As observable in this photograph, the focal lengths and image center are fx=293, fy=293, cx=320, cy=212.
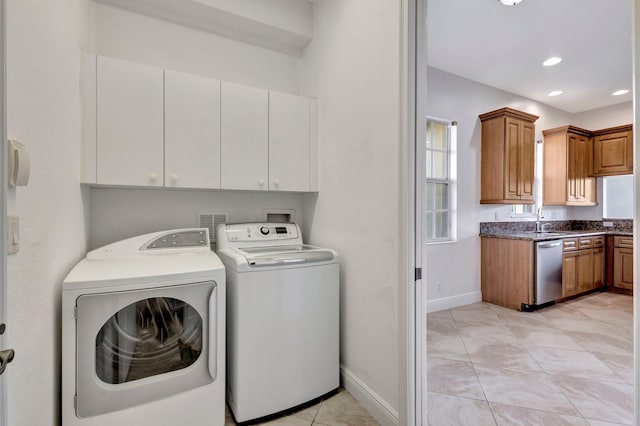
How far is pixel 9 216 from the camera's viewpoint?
84cm

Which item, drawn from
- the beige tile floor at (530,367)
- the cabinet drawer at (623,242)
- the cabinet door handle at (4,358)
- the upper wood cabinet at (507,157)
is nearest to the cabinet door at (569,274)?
the beige tile floor at (530,367)

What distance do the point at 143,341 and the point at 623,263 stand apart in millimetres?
6070

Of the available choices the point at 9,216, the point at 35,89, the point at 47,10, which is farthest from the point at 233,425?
the point at 47,10

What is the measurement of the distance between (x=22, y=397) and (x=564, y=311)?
4845 mm

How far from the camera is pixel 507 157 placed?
3703 millimetres

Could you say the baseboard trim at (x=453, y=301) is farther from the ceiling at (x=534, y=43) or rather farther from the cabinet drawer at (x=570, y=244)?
the ceiling at (x=534, y=43)

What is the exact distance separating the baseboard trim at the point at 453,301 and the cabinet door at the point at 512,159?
4.39ft

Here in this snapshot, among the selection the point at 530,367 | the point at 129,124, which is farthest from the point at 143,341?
the point at 530,367

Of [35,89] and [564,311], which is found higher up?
[35,89]

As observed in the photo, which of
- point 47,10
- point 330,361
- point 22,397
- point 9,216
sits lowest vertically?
point 330,361

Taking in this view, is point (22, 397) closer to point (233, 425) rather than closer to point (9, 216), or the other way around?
point (9, 216)

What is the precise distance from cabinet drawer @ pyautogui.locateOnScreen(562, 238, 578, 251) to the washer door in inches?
174

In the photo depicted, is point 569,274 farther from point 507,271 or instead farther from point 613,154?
point 613,154

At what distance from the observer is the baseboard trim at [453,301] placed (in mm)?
3530
